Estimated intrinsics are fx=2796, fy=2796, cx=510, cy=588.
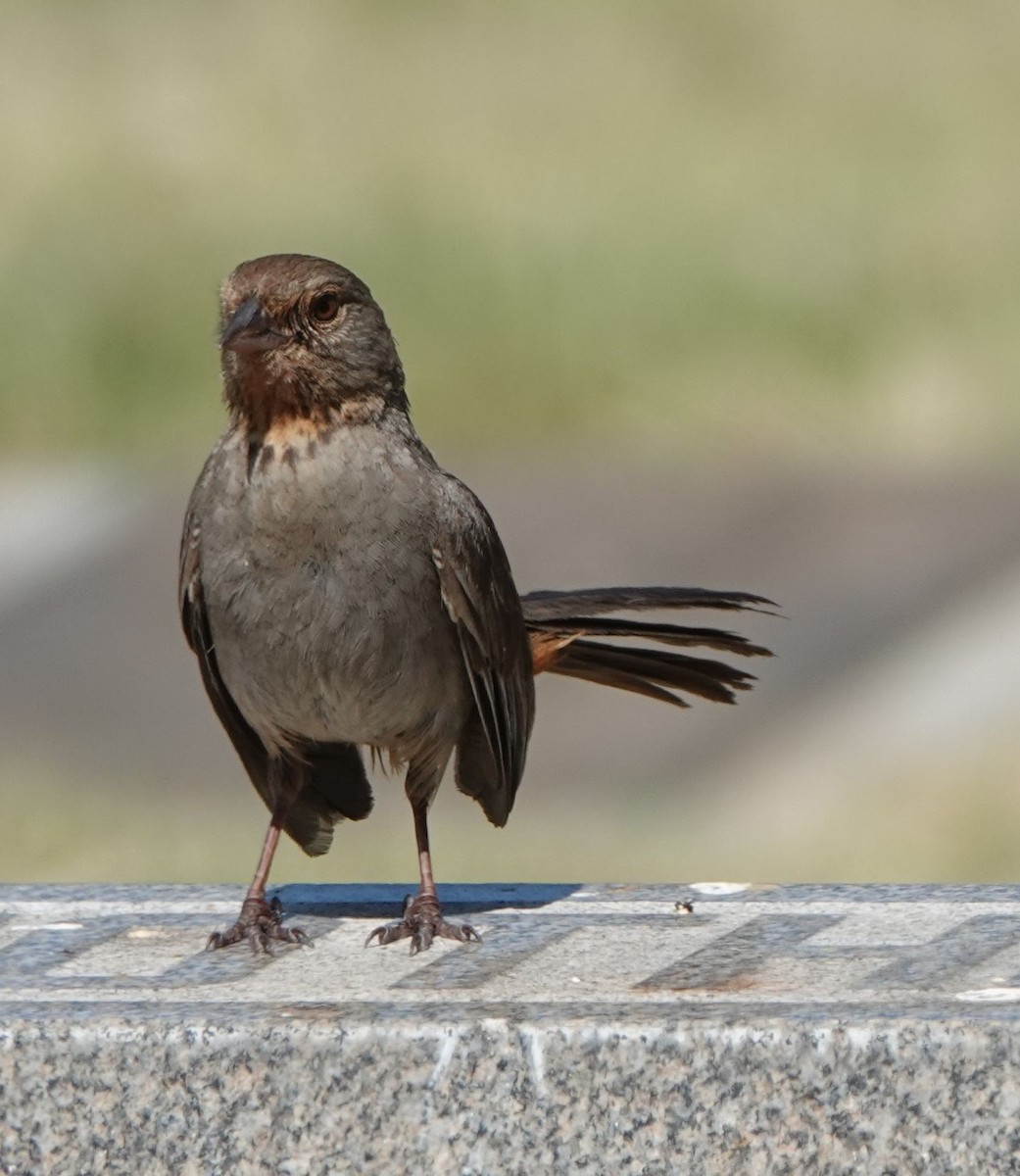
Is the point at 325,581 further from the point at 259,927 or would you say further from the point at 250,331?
the point at 259,927

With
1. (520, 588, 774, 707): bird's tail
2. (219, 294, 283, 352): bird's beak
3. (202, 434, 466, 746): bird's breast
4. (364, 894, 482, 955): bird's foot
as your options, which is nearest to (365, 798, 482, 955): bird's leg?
(364, 894, 482, 955): bird's foot

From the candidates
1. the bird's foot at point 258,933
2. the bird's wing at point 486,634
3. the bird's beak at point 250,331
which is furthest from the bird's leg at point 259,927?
the bird's beak at point 250,331

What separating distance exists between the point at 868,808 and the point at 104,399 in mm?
6859

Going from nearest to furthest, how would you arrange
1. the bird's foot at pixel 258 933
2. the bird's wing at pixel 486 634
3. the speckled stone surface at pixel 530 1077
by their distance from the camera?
1. the speckled stone surface at pixel 530 1077
2. the bird's foot at pixel 258 933
3. the bird's wing at pixel 486 634

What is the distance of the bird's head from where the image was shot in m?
4.45

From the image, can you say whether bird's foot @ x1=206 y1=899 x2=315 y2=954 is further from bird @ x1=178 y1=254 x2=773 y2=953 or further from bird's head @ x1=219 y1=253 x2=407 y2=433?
bird's head @ x1=219 y1=253 x2=407 y2=433

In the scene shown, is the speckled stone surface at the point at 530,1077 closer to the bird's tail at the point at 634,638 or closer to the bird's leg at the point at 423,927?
the bird's leg at the point at 423,927

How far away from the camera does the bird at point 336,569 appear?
14.6 feet

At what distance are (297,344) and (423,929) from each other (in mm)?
953

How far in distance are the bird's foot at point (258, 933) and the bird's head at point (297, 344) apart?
78cm

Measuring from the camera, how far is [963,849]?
27.3 feet

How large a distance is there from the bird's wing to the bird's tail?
0.50 ft

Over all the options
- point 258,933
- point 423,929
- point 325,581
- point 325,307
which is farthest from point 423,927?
point 325,307

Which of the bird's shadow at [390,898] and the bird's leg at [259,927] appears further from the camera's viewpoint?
the bird's shadow at [390,898]
